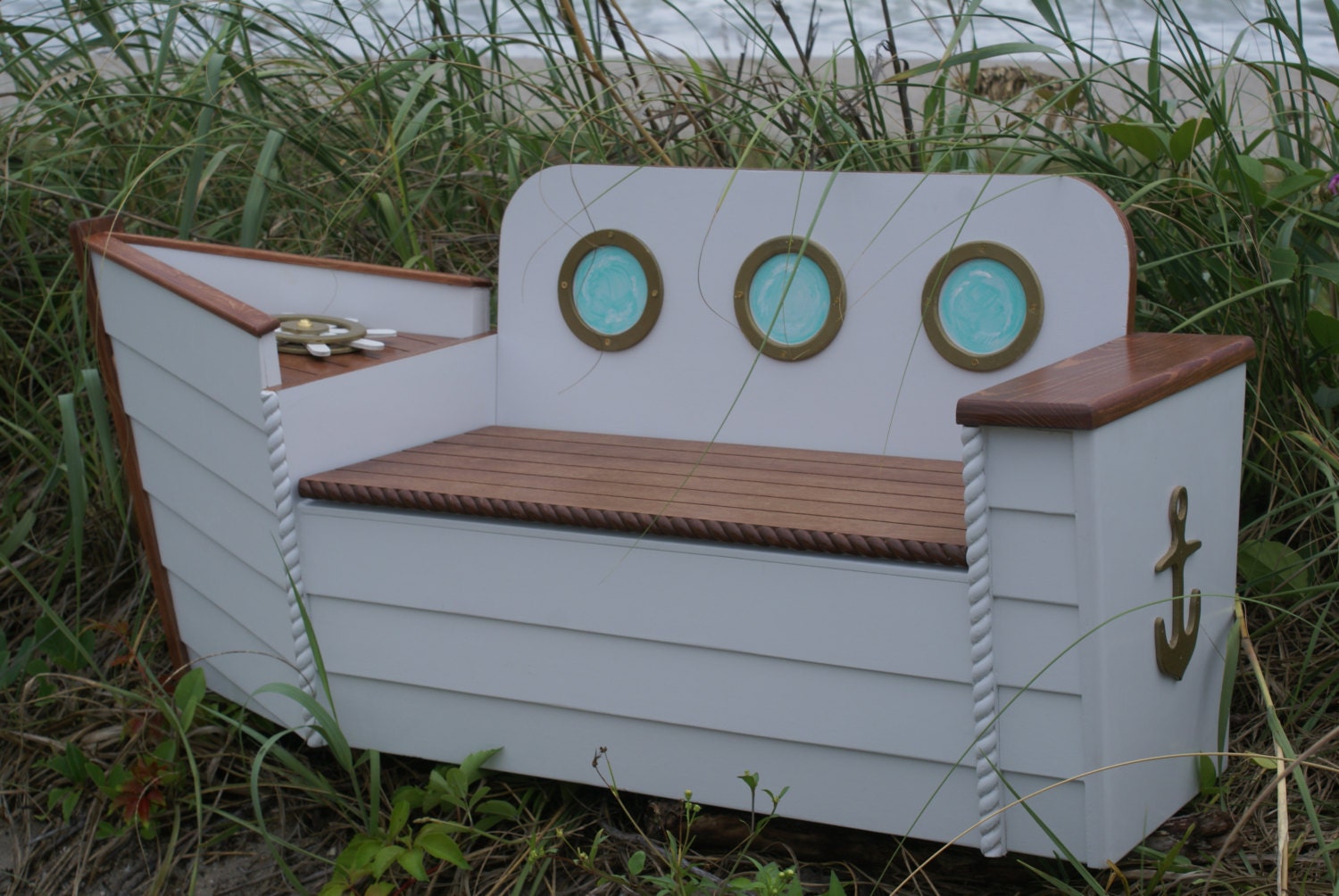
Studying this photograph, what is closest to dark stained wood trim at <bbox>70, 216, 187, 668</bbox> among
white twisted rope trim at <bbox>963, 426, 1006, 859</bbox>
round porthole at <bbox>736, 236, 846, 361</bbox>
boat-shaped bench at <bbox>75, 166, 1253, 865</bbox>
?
boat-shaped bench at <bbox>75, 166, 1253, 865</bbox>

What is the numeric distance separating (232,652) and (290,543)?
33cm

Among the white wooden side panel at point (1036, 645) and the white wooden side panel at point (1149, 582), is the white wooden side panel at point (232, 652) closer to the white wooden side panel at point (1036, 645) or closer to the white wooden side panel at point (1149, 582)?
the white wooden side panel at point (1036, 645)

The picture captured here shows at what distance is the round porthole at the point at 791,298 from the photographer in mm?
2348

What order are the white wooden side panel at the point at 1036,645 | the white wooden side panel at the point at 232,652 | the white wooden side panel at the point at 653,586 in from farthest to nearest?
the white wooden side panel at the point at 232,652 → the white wooden side panel at the point at 653,586 → the white wooden side panel at the point at 1036,645

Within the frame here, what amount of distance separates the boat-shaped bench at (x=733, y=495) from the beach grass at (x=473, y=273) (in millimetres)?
124

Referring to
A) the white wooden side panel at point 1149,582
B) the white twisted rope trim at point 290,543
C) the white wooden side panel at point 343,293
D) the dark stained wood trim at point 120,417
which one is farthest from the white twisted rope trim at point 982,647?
the dark stained wood trim at point 120,417

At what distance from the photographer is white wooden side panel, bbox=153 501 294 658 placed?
2248 mm

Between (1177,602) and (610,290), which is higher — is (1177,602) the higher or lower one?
the lower one

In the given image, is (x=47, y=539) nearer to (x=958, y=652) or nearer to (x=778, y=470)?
(x=778, y=470)

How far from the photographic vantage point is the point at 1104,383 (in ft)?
5.48

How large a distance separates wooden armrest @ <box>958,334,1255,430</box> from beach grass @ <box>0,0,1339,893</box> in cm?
26

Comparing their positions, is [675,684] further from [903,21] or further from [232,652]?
[903,21]

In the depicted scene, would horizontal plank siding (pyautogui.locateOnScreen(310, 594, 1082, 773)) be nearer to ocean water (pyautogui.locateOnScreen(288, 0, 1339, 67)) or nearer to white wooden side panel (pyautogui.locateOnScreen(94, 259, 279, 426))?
white wooden side panel (pyautogui.locateOnScreen(94, 259, 279, 426))

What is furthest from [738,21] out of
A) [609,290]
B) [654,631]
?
[654,631]
